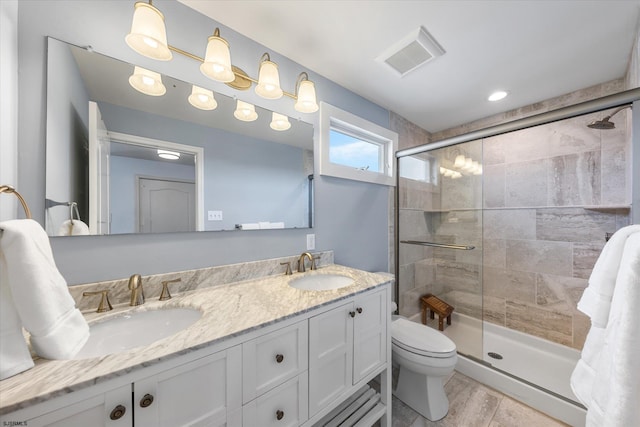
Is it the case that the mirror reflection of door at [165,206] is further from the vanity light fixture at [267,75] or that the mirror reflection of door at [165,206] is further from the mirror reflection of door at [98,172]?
the vanity light fixture at [267,75]

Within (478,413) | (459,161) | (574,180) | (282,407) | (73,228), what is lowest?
(478,413)

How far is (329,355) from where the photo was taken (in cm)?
101

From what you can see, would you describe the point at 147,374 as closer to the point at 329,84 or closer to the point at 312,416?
the point at 312,416

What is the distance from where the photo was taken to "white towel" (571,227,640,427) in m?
0.60

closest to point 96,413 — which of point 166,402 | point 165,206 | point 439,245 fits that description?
point 166,402

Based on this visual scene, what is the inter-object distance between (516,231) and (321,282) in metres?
2.14

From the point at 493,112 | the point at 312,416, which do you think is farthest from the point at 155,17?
the point at 493,112

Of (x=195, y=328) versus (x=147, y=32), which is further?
(x=147, y=32)

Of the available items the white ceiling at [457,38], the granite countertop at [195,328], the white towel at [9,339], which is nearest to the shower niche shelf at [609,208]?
the white ceiling at [457,38]

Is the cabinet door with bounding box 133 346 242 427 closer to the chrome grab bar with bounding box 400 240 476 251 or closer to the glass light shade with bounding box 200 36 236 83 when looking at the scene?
the glass light shade with bounding box 200 36 236 83

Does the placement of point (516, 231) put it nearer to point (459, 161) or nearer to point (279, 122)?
point (459, 161)

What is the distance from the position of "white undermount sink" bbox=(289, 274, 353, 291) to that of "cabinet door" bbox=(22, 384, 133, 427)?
0.89 metres

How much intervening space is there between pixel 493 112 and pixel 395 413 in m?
2.87

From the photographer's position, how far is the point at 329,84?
5.75ft
